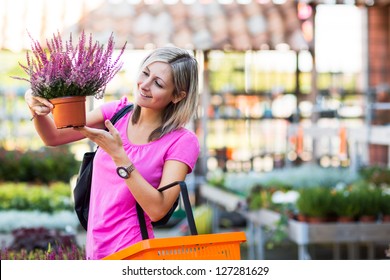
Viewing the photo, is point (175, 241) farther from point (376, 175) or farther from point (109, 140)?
point (376, 175)

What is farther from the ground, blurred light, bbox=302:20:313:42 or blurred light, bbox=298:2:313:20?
blurred light, bbox=298:2:313:20

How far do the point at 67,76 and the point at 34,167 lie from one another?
571cm

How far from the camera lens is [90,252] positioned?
2.04 m

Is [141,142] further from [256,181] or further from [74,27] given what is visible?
[74,27]

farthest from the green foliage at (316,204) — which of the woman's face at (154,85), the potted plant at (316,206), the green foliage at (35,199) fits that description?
the woman's face at (154,85)

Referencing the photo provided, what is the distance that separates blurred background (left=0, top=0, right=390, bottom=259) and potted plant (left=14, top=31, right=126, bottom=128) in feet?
5.94

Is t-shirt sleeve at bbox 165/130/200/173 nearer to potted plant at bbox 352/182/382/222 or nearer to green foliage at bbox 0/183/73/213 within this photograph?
potted plant at bbox 352/182/382/222

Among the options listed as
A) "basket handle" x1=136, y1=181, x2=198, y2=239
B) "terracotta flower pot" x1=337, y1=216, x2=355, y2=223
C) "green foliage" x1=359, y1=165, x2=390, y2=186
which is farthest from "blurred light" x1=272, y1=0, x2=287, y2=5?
"basket handle" x1=136, y1=181, x2=198, y2=239

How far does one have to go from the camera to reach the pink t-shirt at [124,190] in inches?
79.1

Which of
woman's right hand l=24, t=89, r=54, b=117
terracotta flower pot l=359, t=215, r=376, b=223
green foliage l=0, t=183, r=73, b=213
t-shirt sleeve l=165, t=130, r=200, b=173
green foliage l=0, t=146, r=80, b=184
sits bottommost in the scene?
terracotta flower pot l=359, t=215, r=376, b=223

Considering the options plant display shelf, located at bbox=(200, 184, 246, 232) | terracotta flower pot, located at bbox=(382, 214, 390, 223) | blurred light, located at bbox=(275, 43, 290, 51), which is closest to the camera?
terracotta flower pot, located at bbox=(382, 214, 390, 223)

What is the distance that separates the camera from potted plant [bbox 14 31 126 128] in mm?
1876

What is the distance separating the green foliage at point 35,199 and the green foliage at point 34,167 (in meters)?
1.13

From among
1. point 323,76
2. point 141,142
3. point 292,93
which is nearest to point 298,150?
point 292,93
